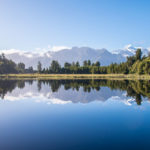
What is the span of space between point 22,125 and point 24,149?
5380mm

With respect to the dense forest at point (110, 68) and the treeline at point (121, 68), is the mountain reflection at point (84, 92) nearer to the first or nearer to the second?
the treeline at point (121, 68)

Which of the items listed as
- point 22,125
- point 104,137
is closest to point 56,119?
point 22,125

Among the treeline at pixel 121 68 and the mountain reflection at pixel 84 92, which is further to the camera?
the treeline at pixel 121 68

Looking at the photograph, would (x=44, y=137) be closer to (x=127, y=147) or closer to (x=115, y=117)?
(x=127, y=147)

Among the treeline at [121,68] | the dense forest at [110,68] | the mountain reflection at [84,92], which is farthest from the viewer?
the dense forest at [110,68]

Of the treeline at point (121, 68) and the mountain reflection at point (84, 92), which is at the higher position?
the treeline at point (121, 68)

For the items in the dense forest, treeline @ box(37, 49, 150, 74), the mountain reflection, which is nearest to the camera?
the mountain reflection

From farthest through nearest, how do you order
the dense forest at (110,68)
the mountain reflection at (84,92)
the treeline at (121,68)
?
the dense forest at (110,68), the treeline at (121,68), the mountain reflection at (84,92)

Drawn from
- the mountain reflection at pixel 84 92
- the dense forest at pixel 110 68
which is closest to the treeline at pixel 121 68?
the dense forest at pixel 110 68

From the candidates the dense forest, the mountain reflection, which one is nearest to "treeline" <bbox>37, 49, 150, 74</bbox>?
the dense forest

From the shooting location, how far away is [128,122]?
655 inches

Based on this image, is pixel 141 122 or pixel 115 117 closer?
pixel 141 122

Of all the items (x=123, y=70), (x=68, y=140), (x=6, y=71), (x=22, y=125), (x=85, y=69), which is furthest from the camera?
(x=6, y=71)

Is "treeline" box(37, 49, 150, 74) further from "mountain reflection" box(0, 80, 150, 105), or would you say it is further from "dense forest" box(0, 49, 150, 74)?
"mountain reflection" box(0, 80, 150, 105)
